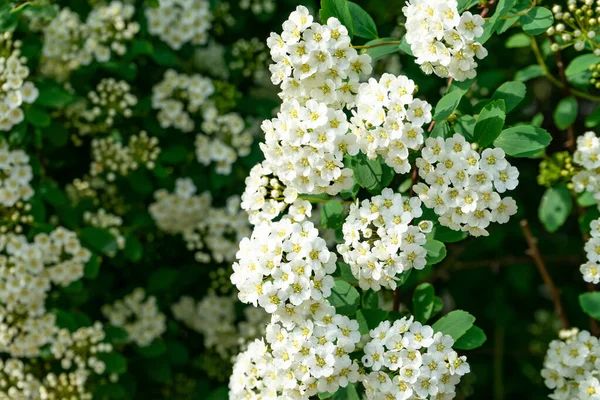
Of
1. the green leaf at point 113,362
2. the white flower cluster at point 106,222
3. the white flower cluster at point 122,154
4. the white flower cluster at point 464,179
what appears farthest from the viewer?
the white flower cluster at point 122,154

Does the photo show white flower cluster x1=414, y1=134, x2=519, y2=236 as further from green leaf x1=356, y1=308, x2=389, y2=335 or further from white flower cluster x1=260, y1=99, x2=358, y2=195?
green leaf x1=356, y1=308, x2=389, y2=335

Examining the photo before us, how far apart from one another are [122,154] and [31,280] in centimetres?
81

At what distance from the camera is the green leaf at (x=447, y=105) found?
2697 millimetres

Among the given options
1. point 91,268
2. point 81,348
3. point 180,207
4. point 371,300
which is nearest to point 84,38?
point 180,207

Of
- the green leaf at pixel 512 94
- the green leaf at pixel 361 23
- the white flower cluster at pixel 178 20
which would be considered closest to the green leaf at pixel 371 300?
the green leaf at pixel 512 94

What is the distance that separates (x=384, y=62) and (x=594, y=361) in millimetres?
2117

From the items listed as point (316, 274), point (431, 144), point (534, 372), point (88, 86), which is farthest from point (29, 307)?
point (534, 372)

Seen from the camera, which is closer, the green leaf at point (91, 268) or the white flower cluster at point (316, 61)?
the white flower cluster at point (316, 61)

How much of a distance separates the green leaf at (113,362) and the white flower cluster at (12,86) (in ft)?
4.00

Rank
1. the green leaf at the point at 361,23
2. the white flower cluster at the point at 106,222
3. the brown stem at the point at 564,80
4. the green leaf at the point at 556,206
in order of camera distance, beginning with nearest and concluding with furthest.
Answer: the green leaf at the point at 361,23 → the brown stem at the point at 564,80 → the green leaf at the point at 556,206 → the white flower cluster at the point at 106,222

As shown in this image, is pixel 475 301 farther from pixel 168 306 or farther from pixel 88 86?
pixel 88 86

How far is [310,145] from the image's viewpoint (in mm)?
2656

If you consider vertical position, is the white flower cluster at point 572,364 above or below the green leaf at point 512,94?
below

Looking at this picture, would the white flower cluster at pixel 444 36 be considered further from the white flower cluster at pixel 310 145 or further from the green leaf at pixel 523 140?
the white flower cluster at pixel 310 145
